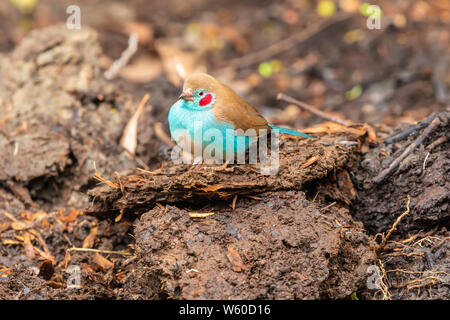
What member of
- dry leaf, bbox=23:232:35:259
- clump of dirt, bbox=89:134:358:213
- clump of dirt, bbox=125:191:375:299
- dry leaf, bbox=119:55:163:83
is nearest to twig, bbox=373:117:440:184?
clump of dirt, bbox=89:134:358:213

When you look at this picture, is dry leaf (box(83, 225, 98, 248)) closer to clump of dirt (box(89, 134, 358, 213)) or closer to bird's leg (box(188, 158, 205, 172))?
clump of dirt (box(89, 134, 358, 213))

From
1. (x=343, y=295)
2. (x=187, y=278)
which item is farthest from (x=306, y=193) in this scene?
(x=187, y=278)

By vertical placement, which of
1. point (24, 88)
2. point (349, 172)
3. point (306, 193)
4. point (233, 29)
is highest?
point (233, 29)

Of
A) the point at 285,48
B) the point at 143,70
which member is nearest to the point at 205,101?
the point at 143,70

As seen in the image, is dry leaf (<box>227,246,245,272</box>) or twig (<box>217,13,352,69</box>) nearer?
dry leaf (<box>227,246,245,272</box>)

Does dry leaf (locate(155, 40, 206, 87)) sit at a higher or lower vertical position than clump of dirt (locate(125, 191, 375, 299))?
higher

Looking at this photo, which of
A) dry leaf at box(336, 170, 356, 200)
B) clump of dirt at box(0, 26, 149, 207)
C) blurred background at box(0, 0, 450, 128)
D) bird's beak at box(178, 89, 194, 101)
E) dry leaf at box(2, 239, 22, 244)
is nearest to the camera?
dry leaf at box(336, 170, 356, 200)
